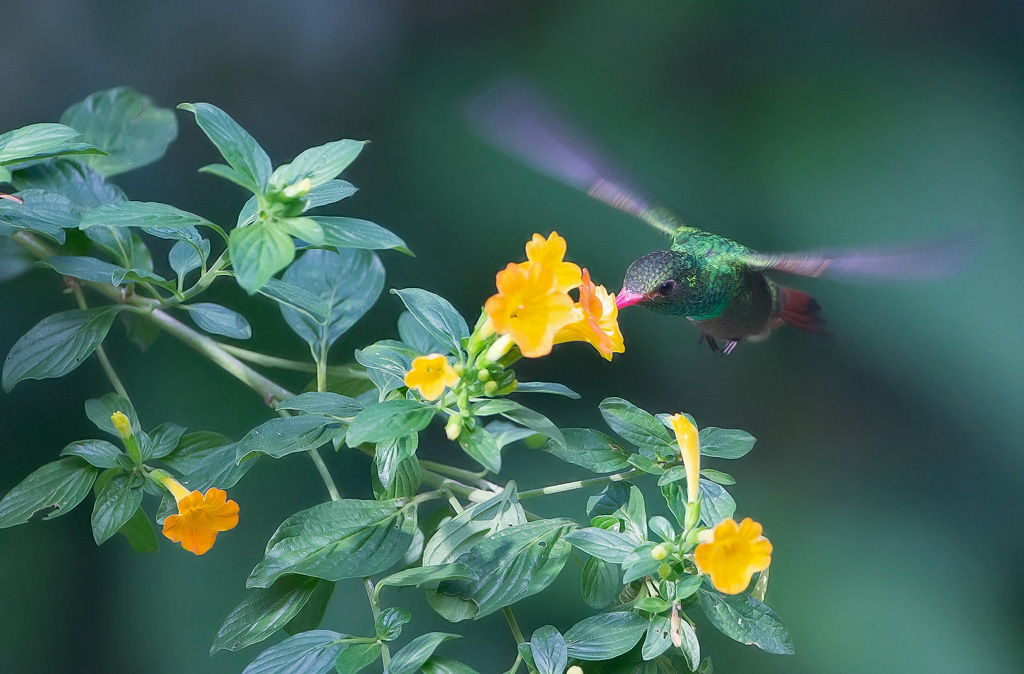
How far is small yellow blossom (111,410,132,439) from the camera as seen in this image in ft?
1.67

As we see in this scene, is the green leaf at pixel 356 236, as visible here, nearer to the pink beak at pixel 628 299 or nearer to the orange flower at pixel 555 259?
the orange flower at pixel 555 259

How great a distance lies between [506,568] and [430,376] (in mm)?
120

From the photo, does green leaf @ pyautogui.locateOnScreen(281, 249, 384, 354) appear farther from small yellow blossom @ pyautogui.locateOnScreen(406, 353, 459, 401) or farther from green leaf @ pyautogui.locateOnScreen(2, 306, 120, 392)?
small yellow blossom @ pyautogui.locateOnScreen(406, 353, 459, 401)

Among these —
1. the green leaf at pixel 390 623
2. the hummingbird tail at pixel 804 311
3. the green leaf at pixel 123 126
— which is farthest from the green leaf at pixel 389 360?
the hummingbird tail at pixel 804 311

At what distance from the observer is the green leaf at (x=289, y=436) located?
1.45 feet

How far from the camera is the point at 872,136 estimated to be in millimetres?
1352

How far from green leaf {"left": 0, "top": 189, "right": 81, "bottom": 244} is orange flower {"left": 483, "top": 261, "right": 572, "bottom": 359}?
1.01 feet

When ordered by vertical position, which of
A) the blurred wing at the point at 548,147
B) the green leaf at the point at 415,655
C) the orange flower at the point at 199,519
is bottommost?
the green leaf at the point at 415,655

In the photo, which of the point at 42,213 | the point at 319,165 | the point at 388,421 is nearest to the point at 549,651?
the point at 388,421

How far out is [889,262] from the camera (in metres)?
0.65

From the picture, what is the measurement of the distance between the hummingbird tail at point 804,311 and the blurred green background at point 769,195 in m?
0.38

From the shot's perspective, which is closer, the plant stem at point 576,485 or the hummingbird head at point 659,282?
the plant stem at point 576,485

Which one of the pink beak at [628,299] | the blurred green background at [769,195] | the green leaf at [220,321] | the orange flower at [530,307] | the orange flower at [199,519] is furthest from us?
the blurred green background at [769,195]

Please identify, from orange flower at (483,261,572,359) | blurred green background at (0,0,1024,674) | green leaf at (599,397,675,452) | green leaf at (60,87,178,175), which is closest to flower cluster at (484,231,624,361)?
orange flower at (483,261,572,359)
